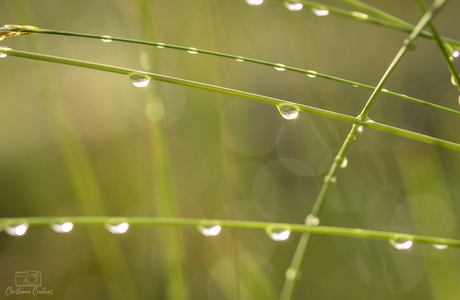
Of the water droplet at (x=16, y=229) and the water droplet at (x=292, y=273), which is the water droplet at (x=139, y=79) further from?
the water droplet at (x=292, y=273)

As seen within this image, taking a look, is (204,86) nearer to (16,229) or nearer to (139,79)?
(139,79)

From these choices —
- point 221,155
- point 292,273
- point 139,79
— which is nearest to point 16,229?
point 139,79

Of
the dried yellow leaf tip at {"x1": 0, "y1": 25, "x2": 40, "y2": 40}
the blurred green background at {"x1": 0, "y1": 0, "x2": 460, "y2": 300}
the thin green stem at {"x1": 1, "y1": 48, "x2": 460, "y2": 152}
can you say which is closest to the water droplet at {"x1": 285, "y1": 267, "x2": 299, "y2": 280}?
the blurred green background at {"x1": 0, "y1": 0, "x2": 460, "y2": 300}

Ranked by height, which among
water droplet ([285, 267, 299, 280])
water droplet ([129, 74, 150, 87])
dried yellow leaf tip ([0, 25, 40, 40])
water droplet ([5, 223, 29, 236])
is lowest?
water droplet ([285, 267, 299, 280])

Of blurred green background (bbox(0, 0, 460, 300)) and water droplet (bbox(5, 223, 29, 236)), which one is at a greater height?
blurred green background (bbox(0, 0, 460, 300))

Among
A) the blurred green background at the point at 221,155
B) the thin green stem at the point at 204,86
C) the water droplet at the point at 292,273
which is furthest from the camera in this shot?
the blurred green background at the point at 221,155

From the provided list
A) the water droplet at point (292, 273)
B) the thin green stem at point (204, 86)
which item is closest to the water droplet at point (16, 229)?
the thin green stem at point (204, 86)

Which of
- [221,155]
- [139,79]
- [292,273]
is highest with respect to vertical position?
[221,155]

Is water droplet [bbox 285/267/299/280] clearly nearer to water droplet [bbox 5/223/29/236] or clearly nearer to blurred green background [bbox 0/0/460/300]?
blurred green background [bbox 0/0/460/300]

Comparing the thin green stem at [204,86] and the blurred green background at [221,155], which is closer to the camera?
the thin green stem at [204,86]
